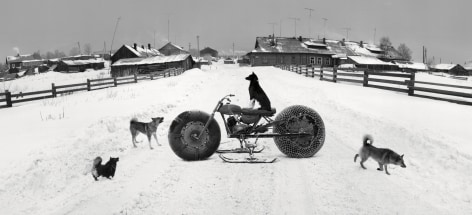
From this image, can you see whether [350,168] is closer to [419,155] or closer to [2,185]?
[419,155]

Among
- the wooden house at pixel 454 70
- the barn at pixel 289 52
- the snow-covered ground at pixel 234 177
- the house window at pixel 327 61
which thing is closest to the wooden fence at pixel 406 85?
the snow-covered ground at pixel 234 177

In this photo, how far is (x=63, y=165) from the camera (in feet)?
17.7

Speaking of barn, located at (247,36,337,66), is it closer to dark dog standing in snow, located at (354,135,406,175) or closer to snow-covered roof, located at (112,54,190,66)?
snow-covered roof, located at (112,54,190,66)

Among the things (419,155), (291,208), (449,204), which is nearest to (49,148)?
(291,208)

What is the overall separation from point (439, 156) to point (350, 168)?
180 cm

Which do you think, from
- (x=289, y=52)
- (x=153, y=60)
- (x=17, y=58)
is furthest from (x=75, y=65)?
(x=17, y=58)

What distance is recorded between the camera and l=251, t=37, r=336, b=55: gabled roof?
69000mm

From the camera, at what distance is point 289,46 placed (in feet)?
233

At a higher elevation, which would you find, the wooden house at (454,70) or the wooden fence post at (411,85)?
the wooden house at (454,70)

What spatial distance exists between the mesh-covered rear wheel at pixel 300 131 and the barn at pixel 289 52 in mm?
63336

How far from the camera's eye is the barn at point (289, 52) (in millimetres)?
68812

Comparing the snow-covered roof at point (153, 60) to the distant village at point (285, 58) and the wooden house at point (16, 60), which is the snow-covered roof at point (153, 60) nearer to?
the distant village at point (285, 58)

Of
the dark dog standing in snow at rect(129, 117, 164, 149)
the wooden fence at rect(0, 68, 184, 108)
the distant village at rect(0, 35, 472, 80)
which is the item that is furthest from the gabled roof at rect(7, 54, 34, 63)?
the dark dog standing in snow at rect(129, 117, 164, 149)

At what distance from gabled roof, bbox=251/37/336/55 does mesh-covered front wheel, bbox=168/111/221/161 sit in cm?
6363
